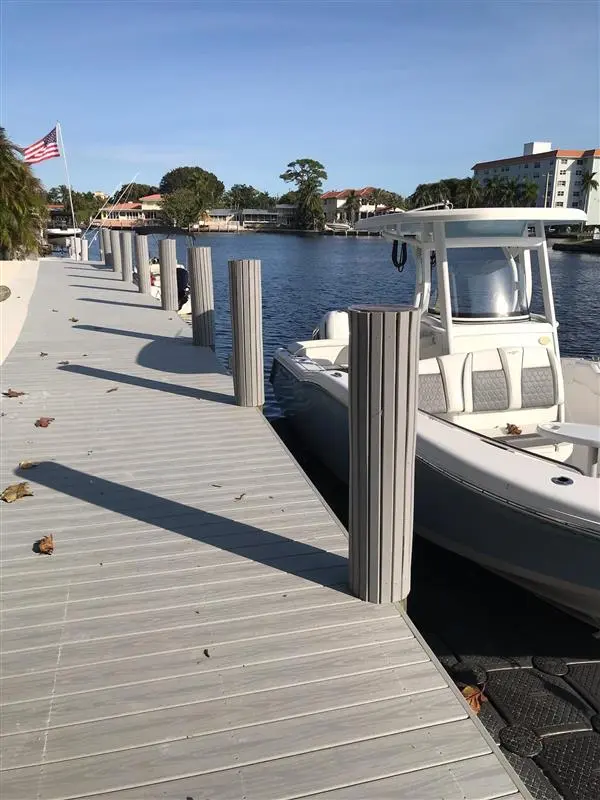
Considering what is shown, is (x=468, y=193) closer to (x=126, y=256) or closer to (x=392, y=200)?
(x=392, y=200)

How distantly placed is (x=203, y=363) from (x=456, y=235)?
3672 mm

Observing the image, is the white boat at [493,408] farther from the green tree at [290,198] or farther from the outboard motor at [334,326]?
the green tree at [290,198]

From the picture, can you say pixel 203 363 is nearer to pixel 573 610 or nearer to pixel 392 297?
pixel 573 610

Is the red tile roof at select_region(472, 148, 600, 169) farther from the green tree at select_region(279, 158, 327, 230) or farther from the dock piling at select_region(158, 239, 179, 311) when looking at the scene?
the dock piling at select_region(158, 239, 179, 311)

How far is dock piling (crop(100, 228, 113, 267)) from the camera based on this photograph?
78.5ft

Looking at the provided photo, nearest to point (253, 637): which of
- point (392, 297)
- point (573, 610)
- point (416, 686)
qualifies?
point (416, 686)

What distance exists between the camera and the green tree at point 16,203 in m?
22.8

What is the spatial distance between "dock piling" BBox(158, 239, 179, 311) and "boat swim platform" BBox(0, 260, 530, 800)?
7367 millimetres

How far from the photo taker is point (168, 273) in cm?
1227

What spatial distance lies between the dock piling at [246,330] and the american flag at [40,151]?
2164cm

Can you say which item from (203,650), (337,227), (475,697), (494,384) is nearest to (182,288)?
(494,384)

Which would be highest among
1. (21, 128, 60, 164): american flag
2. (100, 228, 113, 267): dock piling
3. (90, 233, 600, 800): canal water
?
(21, 128, 60, 164): american flag

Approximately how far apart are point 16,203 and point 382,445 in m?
24.2

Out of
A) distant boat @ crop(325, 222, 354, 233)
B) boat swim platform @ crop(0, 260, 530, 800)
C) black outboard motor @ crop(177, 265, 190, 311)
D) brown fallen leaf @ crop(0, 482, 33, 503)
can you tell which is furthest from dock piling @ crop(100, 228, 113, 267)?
distant boat @ crop(325, 222, 354, 233)
